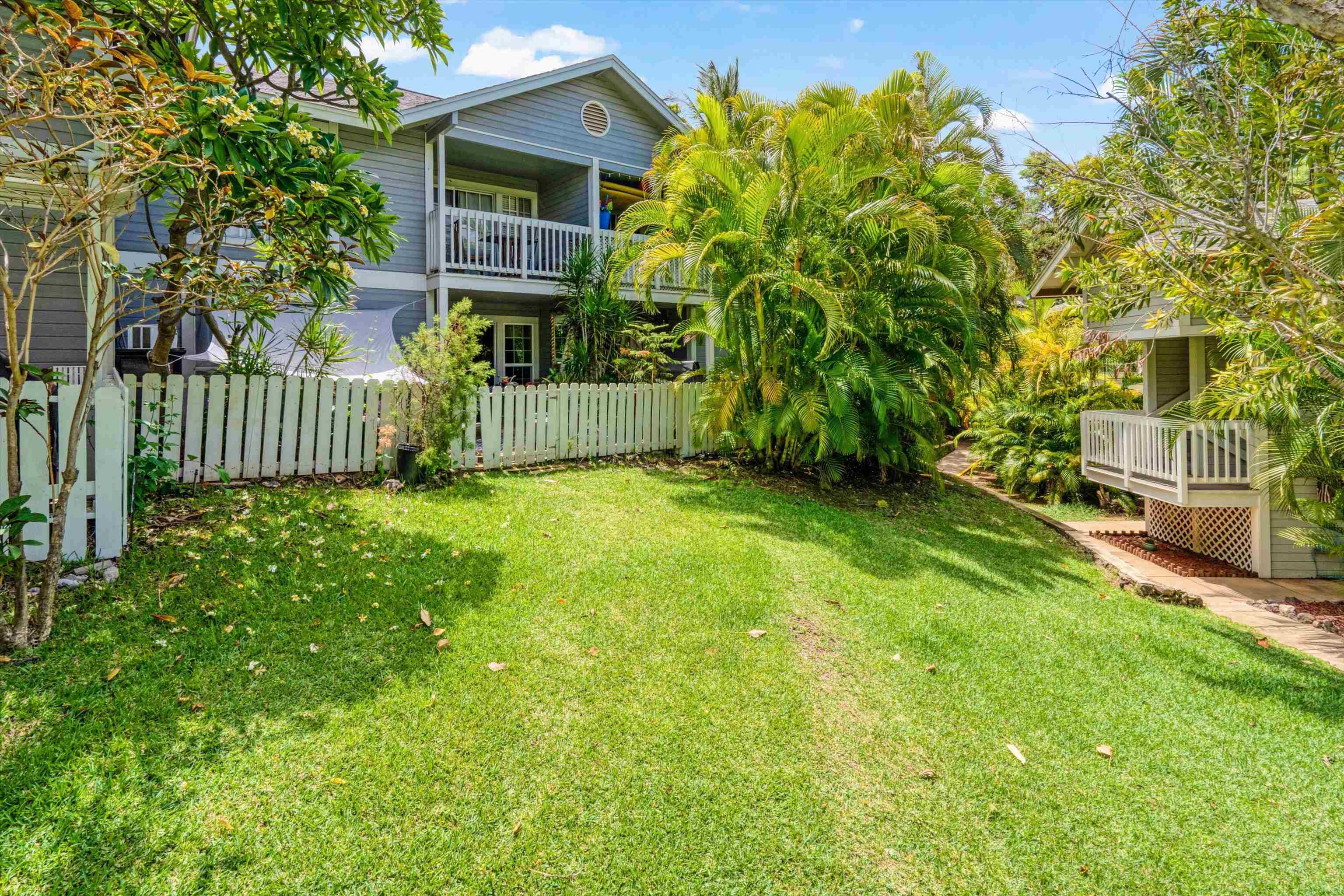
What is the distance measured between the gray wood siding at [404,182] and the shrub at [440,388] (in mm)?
5546

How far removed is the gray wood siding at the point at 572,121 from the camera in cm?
1316

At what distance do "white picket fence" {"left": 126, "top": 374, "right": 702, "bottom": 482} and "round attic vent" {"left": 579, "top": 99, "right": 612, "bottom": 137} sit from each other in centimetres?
760

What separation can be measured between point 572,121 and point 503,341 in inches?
193

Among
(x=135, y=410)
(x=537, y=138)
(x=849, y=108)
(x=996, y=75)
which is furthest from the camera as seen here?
(x=537, y=138)

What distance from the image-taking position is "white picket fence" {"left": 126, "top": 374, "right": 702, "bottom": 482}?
21.4 feet

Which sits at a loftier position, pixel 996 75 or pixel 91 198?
pixel 996 75

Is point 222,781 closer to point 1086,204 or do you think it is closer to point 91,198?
point 91,198

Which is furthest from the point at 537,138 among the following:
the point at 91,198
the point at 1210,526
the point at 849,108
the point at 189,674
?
the point at 1210,526

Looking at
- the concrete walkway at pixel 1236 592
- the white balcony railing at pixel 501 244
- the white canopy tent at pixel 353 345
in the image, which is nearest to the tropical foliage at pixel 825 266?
the white balcony railing at pixel 501 244

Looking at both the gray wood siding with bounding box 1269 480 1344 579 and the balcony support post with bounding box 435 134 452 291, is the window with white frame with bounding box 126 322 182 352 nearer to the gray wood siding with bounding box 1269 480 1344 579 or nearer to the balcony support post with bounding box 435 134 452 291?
the balcony support post with bounding box 435 134 452 291

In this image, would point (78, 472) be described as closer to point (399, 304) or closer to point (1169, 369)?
point (399, 304)

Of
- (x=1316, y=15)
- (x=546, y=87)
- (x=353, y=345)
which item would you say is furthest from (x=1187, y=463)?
(x=546, y=87)

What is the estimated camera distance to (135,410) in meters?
6.48

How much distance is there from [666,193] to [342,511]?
6.26 metres
